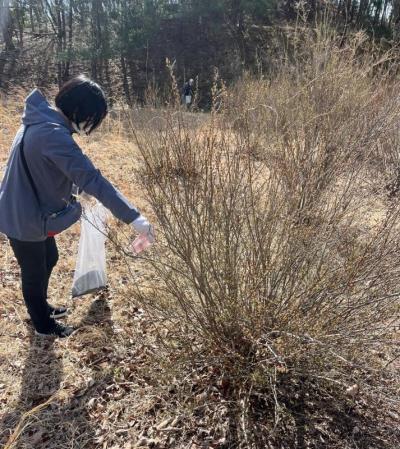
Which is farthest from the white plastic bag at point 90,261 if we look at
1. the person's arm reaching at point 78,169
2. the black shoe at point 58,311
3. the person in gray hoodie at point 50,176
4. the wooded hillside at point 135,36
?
the wooded hillside at point 135,36

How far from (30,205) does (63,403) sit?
1095mm

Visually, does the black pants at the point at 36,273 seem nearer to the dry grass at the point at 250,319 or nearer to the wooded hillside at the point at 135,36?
the dry grass at the point at 250,319

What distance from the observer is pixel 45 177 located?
2.12m

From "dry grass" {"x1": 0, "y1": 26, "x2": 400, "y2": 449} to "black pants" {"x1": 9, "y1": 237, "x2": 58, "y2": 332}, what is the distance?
28 cm

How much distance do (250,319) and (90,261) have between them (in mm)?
1334

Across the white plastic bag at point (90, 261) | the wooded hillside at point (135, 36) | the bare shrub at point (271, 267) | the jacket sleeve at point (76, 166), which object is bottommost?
the wooded hillside at point (135, 36)

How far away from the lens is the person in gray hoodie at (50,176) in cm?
197

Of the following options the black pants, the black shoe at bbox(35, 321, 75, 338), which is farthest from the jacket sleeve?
the black shoe at bbox(35, 321, 75, 338)

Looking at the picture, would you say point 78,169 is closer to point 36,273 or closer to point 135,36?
point 36,273

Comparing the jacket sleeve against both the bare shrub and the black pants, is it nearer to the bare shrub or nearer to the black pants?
the bare shrub

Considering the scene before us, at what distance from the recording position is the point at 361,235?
2541 millimetres

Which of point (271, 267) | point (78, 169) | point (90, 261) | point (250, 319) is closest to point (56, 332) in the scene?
point (90, 261)

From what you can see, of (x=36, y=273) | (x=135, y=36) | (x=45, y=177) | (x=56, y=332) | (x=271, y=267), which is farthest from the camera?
(x=135, y=36)

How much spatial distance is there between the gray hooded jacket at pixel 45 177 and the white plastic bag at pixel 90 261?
1.67 ft
